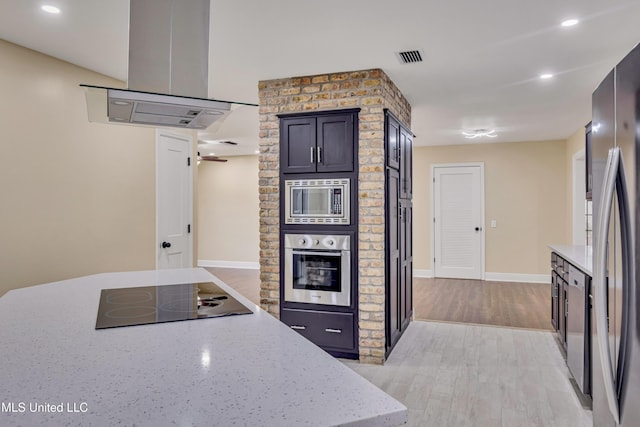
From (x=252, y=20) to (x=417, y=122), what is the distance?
12.3 feet

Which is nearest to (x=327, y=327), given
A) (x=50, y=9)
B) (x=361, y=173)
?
(x=361, y=173)

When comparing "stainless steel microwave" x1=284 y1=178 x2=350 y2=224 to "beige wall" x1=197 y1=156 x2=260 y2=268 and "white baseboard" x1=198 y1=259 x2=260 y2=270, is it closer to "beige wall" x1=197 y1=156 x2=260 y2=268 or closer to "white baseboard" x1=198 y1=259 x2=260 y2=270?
"beige wall" x1=197 y1=156 x2=260 y2=268

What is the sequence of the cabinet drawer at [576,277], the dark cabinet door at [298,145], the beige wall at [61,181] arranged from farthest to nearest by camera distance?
the dark cabinet door at [298,145] → the beige wall at [61,181] → the cabinet drawer at [576,277]

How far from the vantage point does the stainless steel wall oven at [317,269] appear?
12.6ft

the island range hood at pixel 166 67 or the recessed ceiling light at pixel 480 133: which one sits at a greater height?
the recessed ceiling light at pixel 480 133

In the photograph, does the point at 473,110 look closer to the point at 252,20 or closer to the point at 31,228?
the point at 252,20

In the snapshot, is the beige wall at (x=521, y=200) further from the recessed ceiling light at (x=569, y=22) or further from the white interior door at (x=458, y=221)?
the recessed ceiling light at (x=569, y=22)

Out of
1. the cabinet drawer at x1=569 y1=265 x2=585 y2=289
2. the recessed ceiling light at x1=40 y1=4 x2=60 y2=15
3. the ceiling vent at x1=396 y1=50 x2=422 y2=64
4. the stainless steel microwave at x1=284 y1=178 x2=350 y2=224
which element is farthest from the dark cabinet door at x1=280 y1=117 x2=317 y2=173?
the cabinet drawer at x1=569 y1=265 x2=585 y2=289

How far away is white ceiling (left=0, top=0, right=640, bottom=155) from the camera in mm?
2643

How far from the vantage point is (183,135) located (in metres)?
4.97

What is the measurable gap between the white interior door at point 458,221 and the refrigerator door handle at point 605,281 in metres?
6.74

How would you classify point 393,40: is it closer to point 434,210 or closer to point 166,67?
point 166,67

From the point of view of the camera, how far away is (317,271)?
3.93 metres

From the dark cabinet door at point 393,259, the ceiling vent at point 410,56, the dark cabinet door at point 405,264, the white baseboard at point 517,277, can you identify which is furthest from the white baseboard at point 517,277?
the ceiling vent at point 410,56
